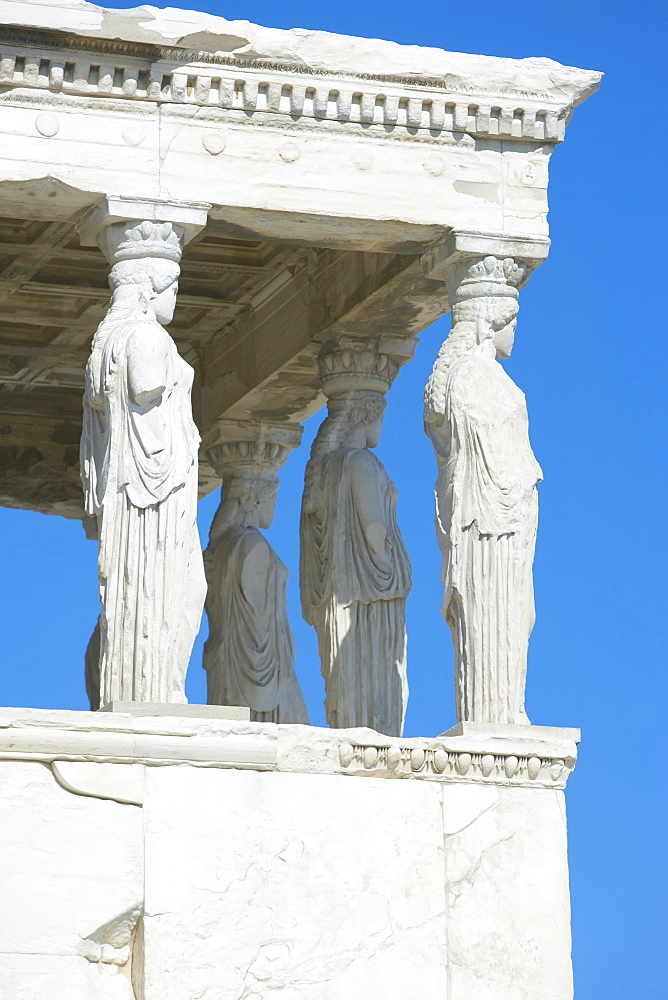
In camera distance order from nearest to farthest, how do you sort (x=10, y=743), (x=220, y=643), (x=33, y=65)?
1. (x=10, y=743)
2. (x=33, y=65)
3. (x=220, y=643)

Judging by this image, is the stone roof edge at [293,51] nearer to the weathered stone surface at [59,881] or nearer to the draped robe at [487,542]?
the draped robe at [487,542]

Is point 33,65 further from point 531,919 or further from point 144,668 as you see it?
point 531,919

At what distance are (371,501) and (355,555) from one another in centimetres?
33

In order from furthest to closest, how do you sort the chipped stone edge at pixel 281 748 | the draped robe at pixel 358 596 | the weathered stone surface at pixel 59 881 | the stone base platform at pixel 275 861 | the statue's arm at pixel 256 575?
the statue's arm at pixel 256 575 < the draped robe at pixel 358 596 < the chipped stone edge at pixel 281 748 < the stone base platform at pixel 275 861 < the weathered stone surface at pixel 59 881

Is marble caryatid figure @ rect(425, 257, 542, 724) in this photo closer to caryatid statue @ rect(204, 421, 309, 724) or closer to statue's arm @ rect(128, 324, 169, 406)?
statue's arm @ rect(128, 324, 169, 406)

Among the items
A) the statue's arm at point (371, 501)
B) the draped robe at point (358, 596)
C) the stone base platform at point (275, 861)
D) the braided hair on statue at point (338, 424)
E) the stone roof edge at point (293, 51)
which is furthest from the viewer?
the braided hair on statue at point (338, 424)

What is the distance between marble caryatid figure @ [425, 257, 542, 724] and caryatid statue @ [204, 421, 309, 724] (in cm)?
310

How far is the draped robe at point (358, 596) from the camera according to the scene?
579 inches

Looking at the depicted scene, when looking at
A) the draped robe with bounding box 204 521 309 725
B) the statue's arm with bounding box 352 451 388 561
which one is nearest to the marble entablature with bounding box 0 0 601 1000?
the statue's arm with bounding box 352 451 388 561

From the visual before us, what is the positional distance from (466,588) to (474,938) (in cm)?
179

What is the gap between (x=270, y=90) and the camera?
13406mm

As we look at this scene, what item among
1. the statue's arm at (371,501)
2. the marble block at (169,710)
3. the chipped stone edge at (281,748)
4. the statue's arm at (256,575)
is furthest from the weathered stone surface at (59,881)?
the statue's arm at (256,575)

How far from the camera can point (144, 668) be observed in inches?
497

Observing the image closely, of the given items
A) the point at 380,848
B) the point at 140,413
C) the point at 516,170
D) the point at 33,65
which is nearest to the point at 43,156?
the point at 33,65
